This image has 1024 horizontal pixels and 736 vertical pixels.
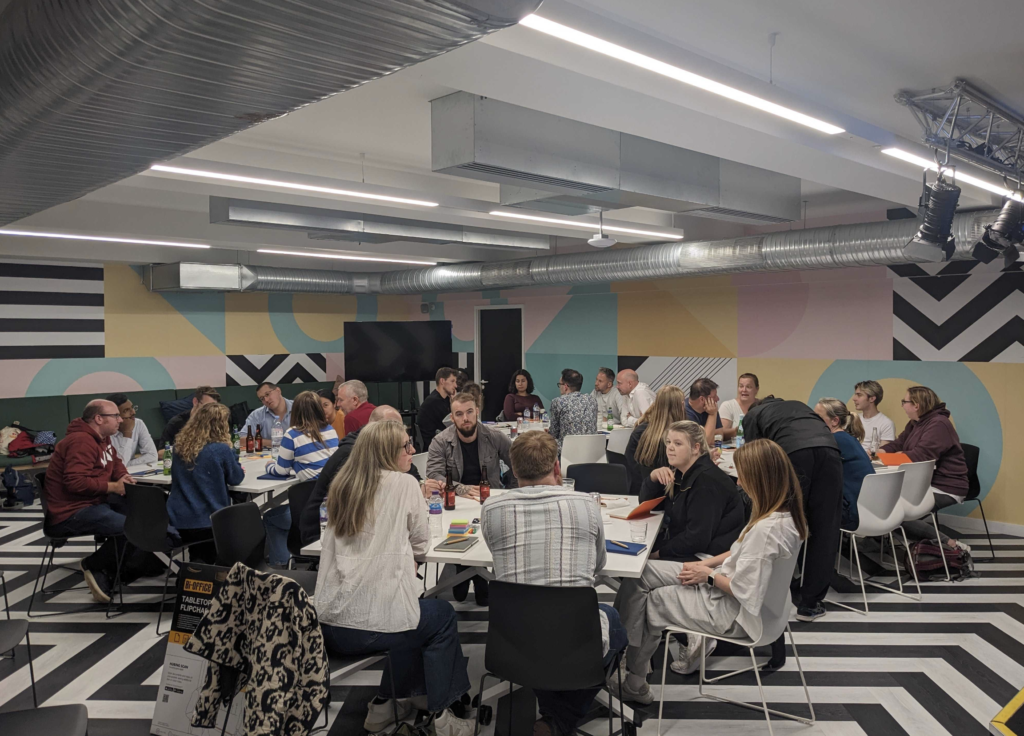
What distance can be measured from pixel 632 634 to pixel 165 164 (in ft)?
12.3

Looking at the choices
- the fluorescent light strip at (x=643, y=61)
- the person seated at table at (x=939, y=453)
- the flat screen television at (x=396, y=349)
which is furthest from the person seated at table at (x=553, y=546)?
the flat screen television at (x=396, y=349)

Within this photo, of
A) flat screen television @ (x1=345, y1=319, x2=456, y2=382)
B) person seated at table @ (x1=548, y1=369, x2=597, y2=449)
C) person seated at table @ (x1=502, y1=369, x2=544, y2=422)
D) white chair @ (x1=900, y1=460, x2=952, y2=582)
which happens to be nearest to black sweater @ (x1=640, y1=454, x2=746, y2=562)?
white chair @ (x1=900, y1=460, x2=952, y2=582)

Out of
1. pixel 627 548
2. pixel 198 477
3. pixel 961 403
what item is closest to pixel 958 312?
→ pixel 961 403

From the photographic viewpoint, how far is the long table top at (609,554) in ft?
11.2

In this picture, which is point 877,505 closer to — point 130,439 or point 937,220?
point 937,220

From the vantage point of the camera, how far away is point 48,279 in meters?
9.70

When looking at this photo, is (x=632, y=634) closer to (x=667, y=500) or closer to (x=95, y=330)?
(x=667, y=500)

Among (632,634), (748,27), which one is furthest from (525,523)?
(748,27)

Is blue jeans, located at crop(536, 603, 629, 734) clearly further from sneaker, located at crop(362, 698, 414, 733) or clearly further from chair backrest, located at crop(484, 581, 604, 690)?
sneaker, located at crop(362, 698, 414, 733)

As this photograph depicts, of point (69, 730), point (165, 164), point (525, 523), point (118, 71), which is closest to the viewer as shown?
point (118, 71)

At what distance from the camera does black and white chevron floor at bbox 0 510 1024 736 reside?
144 inches

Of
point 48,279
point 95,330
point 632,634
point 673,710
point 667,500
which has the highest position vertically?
point 48,279

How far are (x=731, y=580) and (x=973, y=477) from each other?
4.72 meters

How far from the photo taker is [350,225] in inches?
271
